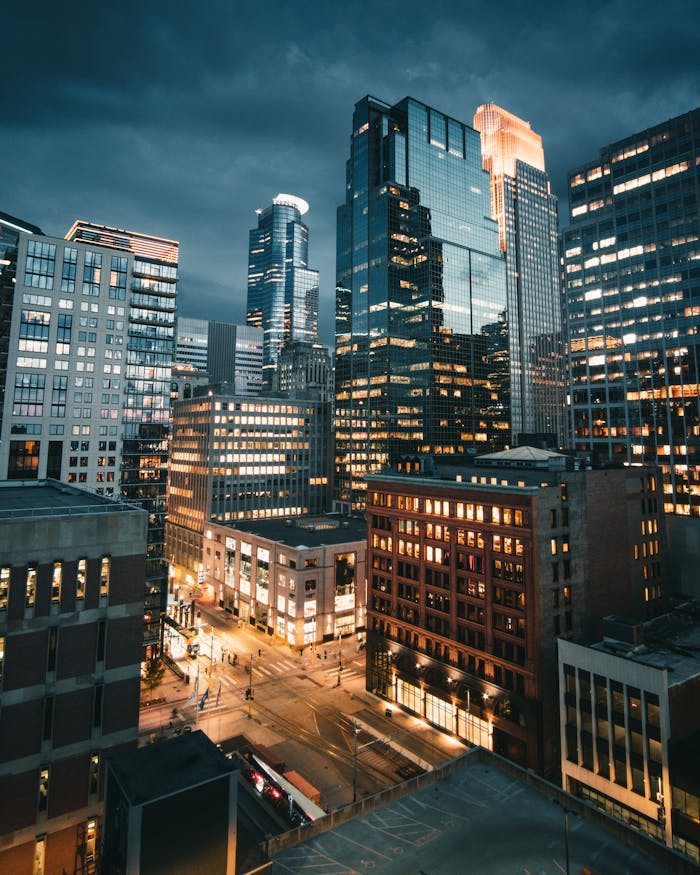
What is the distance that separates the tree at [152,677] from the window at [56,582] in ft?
127

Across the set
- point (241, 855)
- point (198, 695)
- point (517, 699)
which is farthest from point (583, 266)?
point (241, 855)

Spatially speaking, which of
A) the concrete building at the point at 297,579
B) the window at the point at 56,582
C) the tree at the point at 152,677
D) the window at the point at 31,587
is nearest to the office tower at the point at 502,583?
the concrete building at the point at 297,579

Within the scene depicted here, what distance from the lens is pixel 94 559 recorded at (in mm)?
35969

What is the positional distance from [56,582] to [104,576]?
3.03 meters

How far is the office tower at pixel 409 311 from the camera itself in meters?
176

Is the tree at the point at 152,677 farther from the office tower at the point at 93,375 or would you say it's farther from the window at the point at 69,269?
the window at the point at 69,269

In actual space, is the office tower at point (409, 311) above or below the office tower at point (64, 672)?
above

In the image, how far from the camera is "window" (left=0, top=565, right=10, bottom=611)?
32469 millimetres

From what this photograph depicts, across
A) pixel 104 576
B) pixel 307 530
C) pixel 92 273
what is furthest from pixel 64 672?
pixel 92 273

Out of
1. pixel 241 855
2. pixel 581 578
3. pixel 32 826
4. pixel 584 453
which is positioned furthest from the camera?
pixel 584 453

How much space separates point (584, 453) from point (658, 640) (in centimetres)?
3630

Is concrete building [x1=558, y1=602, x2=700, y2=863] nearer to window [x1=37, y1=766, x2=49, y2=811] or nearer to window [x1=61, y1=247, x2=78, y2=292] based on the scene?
window [x1=37, y1=766, x2=49, y2=811]

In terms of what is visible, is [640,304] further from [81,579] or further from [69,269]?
[81,579]

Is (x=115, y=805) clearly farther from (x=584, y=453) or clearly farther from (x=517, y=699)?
(x=584, y=453)
